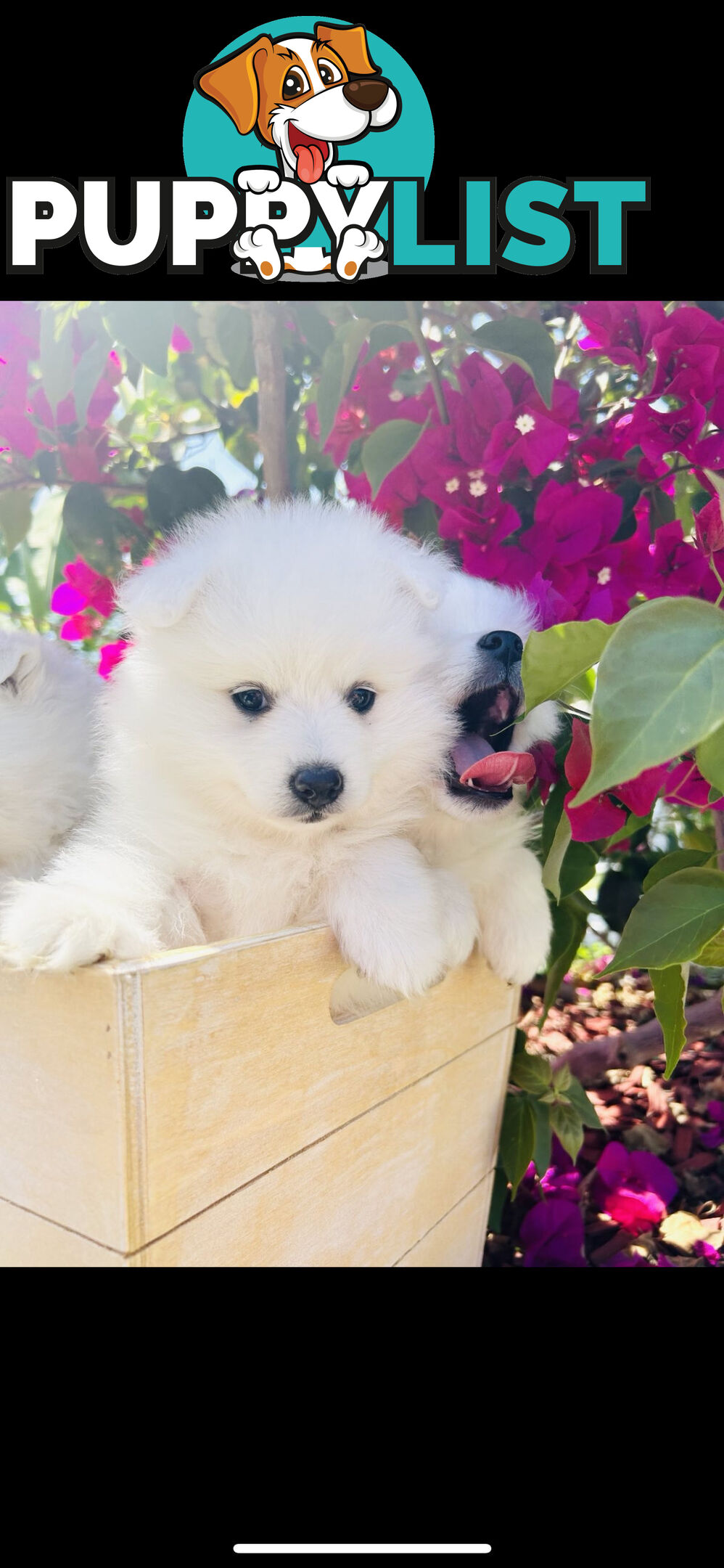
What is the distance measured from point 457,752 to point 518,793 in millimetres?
137

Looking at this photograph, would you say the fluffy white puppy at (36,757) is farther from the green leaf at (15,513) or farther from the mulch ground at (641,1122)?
the mulch ground at (641,1122)

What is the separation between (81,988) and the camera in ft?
2.38

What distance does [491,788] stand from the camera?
1.01 metres

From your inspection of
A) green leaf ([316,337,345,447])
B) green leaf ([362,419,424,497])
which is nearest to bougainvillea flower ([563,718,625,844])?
green leaf ([362,419,424,497])

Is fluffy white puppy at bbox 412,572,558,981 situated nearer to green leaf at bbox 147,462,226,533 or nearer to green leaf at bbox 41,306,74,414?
green leaf at bbox 147,462,226,533

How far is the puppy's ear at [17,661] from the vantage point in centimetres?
107

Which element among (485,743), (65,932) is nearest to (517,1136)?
(485,743)

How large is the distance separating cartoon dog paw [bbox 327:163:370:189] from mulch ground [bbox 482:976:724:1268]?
1.26 metres

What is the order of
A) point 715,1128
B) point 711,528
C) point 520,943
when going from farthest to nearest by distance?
point 715,1128 → point 520,943 → point 711,528

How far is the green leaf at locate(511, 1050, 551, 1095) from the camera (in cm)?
Answer: 133

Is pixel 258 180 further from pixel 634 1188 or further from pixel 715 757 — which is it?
pixel 634 1188

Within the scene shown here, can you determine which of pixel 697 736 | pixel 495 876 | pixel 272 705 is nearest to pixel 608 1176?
pixel 495 876

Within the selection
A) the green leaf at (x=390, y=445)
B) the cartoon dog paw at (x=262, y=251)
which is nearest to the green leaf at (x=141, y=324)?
the cartoon dog paw at (x=262, y=251)

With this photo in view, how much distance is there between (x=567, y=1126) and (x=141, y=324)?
4.07 feet
